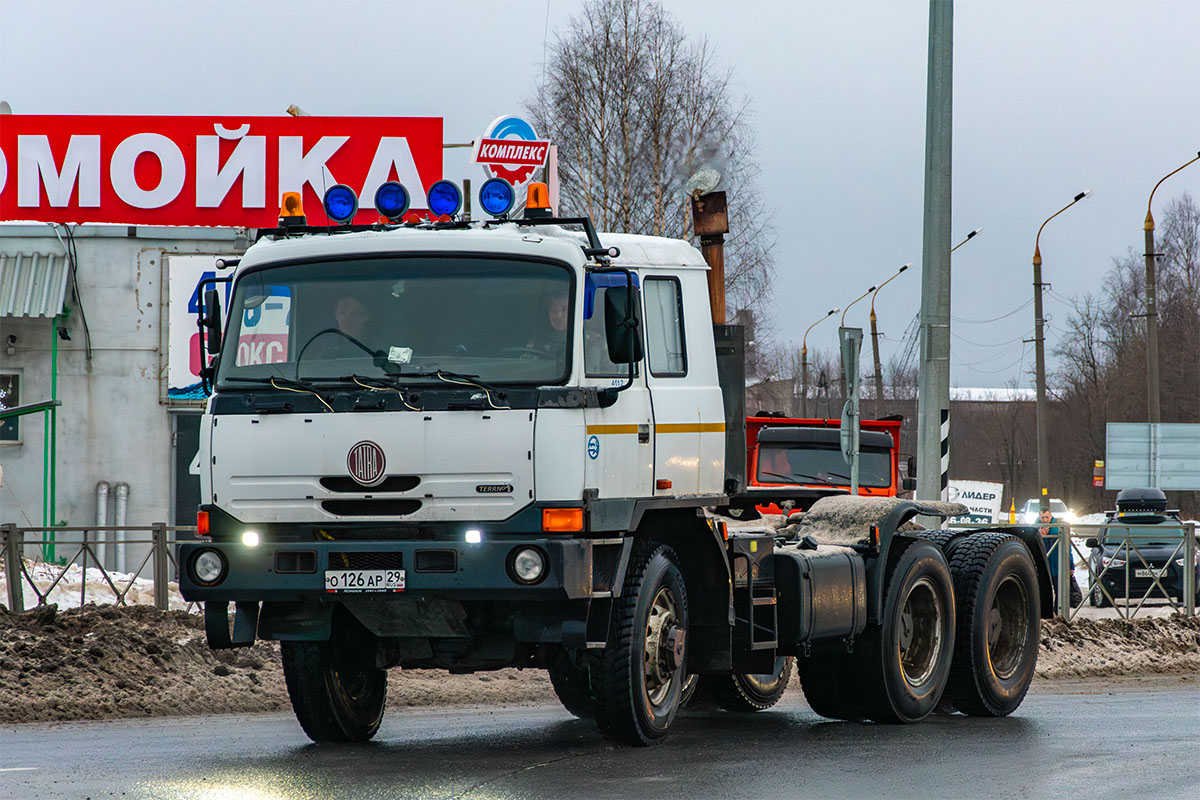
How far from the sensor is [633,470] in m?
7.98

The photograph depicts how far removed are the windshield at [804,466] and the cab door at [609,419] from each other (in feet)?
33.8

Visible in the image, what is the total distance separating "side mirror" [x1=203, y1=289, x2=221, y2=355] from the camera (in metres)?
8.04

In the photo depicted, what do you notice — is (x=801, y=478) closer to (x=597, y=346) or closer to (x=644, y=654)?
(x=644, y=654)

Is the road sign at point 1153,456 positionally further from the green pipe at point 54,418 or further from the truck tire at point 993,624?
the truck tire at point 993,624

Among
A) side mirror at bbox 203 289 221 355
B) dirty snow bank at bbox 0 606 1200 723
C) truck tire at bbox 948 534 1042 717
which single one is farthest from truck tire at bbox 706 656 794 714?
side mirror at bbox 203 289 221 355

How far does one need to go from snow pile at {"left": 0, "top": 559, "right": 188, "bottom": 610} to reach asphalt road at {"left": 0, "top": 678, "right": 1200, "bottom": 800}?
630 cm

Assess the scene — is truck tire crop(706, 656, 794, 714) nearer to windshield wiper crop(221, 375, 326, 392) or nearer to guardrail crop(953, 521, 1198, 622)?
windshield wiper crop(221, 375, 326, 392)

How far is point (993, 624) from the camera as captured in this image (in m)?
10.9

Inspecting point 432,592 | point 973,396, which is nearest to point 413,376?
point 432,592

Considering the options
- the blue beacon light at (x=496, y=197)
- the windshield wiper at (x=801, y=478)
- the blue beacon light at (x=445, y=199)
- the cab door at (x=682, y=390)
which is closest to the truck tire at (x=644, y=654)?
the cab door at (x=682, y=390)

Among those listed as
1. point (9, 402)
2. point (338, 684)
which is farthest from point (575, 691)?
point (9, 402)

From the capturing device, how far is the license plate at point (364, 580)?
24.4ft

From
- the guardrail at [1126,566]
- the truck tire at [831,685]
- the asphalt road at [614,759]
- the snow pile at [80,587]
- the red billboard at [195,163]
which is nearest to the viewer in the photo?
the asphalt road at [614,759]

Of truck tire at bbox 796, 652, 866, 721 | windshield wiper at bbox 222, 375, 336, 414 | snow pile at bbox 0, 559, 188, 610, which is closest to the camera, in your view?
windshield wiper at bbox 222, 375, 336, 414
